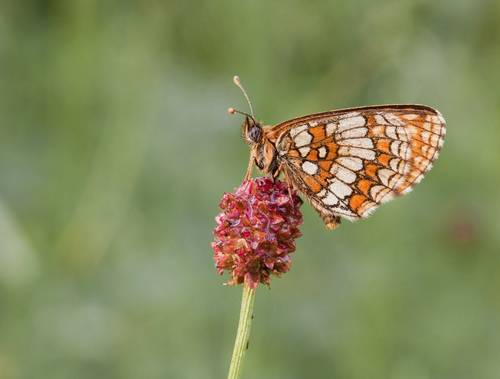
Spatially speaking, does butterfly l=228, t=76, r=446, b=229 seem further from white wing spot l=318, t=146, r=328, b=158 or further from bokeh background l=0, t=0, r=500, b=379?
bokeh background l=0, t=0, r=500, b=379

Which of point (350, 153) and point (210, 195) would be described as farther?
point (210, 195)

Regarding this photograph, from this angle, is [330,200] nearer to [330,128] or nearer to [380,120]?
[330,128]

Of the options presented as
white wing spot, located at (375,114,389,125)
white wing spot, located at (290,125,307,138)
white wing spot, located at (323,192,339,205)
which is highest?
white wing spot, located at (375,114,389,125)

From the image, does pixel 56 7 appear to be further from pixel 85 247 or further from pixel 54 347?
pixel 54 347

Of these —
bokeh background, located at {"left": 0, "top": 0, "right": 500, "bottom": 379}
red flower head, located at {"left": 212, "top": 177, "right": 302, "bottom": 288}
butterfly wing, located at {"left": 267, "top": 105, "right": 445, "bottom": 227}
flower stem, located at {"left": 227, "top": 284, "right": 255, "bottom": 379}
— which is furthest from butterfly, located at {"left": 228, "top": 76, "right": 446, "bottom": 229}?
bokeh background, located at {"left": 0, "top": 0, "right": 500, "bottom": 379}

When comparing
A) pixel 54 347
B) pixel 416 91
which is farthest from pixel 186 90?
pixel 54 347

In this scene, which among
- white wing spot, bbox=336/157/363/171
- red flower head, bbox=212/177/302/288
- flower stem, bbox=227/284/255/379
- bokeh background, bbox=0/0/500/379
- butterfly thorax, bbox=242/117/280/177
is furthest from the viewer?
bokeh background, bbox=0/0/500/379

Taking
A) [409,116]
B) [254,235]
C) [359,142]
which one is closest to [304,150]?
[359,142]
